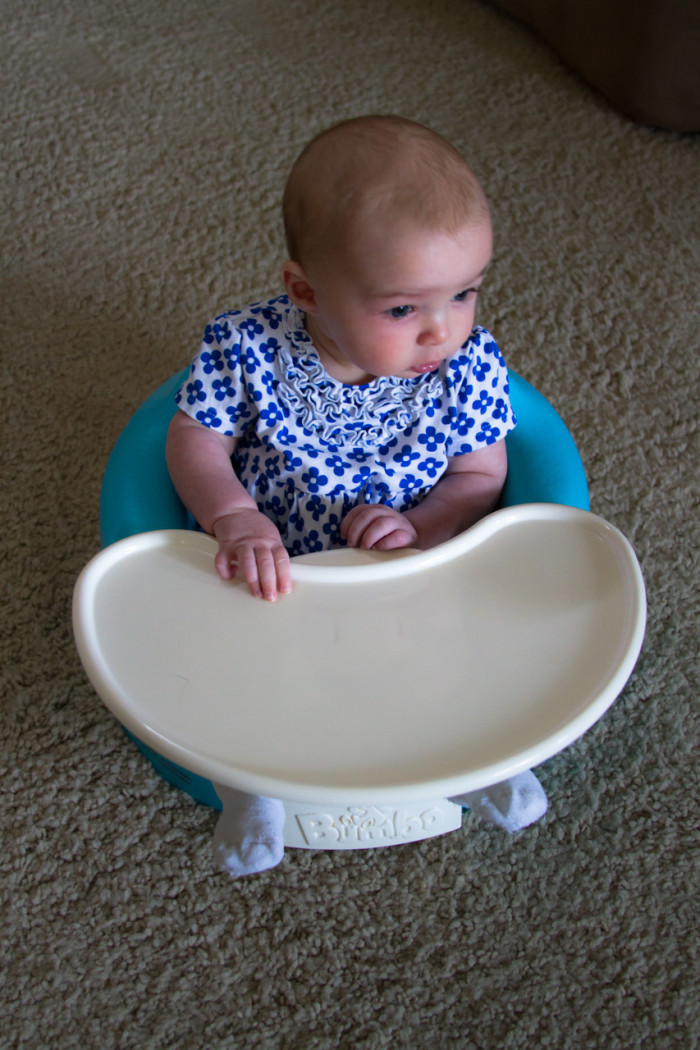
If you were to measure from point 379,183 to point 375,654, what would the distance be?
31 centimetres

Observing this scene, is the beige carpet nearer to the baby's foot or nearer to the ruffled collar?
the baby's foot

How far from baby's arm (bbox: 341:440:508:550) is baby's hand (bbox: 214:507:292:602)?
0.08 meters

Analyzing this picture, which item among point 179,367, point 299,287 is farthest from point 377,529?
point 179,367

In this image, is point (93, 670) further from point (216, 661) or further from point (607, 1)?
point (607, 1)

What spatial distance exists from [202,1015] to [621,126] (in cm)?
127

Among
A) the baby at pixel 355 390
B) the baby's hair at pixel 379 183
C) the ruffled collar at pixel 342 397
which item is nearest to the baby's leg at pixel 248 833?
the baby at pixel 355 390

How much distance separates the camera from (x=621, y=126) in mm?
1430

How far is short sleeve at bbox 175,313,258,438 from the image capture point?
0.79 m

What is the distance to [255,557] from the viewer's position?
0.71 m

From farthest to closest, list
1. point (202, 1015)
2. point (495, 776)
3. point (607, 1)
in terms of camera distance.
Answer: point (607, 1) < point (202, 1015) < point (495, 776)

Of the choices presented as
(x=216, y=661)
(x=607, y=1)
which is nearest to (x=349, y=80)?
(x=607, y=1)

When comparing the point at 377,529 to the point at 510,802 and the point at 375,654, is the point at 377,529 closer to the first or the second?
the point at 375,654

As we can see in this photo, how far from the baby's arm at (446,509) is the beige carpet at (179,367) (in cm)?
24

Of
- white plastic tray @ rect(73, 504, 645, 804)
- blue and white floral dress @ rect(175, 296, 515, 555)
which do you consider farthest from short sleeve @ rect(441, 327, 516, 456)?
white plastic tray @ rect(73, 504, 645, 804)
